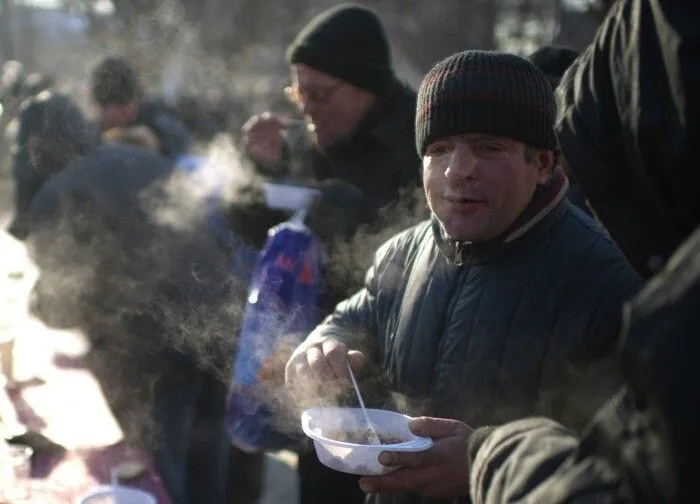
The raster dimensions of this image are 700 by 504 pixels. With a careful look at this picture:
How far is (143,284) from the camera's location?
12.5ft

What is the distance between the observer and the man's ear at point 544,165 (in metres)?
2.04

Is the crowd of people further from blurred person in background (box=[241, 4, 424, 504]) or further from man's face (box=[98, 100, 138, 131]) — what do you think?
man's face (box=[98, 100, 138, 131])

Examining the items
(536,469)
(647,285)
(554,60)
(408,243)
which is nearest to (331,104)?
(554,60)

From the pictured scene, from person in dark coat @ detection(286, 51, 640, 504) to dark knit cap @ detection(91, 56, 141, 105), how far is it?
398 centimetres

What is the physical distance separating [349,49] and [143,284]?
139 cm

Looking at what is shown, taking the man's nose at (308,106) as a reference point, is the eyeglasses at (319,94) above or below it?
above

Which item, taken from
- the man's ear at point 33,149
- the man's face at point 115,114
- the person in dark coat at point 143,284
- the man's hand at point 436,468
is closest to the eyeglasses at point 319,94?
the person in dark coat at point 143,284

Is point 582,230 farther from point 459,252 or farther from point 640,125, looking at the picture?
point 640,125

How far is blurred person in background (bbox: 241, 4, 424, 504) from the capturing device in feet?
10.8

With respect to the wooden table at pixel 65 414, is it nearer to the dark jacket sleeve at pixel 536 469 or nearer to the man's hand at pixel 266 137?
the man's hand at pixel 266 137

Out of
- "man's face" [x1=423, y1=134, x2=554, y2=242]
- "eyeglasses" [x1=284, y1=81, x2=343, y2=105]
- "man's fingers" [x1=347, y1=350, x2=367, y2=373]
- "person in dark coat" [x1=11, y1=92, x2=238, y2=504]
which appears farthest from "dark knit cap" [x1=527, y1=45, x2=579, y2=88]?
"person in dark coat" [x1=11, y1=92, x2=238, y2=504]

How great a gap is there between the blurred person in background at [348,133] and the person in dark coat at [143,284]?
2.32 feet

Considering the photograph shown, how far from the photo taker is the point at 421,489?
176 cm

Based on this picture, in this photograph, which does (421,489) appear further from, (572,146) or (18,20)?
(18,20)
